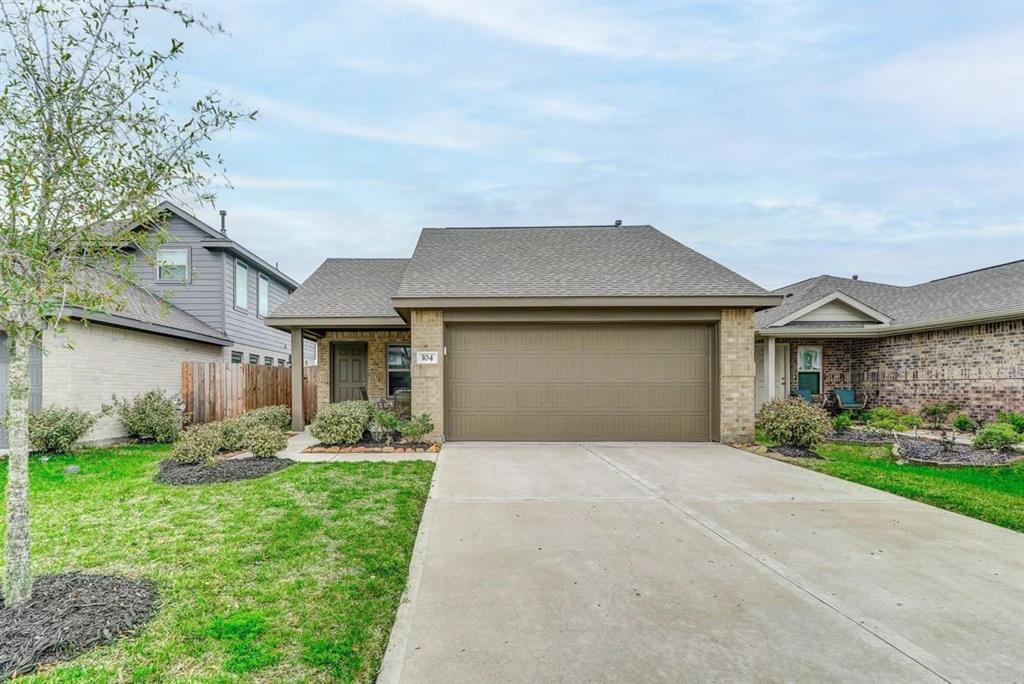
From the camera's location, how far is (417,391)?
952 centimetres

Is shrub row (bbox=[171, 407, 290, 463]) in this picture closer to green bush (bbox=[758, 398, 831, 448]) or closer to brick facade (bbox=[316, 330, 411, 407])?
brick facade (bbox=[316, 330, 411, 407])

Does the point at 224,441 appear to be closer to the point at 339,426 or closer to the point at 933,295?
the point at 339,426

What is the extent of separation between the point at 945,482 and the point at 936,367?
752 cm

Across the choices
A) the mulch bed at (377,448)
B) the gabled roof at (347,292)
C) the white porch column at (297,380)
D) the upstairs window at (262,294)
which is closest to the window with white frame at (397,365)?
the gabled roof at (347,292)

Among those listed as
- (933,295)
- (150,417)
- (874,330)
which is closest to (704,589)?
(150,417)

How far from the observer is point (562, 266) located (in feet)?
35.5

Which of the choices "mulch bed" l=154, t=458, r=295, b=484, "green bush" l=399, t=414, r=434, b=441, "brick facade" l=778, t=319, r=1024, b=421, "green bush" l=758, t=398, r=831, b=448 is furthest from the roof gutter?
"mulch bed" l=154, t=458, r=295, b=484

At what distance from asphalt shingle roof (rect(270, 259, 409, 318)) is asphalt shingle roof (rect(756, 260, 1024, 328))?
1030cm

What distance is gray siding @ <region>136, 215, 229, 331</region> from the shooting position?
1341cm

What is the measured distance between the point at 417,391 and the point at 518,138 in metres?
8.72

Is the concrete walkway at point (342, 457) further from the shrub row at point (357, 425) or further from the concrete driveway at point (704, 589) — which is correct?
the concrete driveway at point (704, 589)

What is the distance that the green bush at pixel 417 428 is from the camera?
899 centimetres

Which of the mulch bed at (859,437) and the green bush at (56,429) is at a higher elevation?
the green bush at (56,429)

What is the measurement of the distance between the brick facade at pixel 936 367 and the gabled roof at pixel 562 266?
548cm
